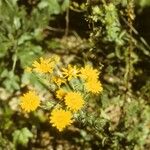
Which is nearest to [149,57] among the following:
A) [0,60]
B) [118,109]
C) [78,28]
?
[118,109]

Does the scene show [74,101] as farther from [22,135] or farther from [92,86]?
[22,135]

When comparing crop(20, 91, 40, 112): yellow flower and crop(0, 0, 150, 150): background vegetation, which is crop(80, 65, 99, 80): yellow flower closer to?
crop(20, 91, 40, 112): yellow flower

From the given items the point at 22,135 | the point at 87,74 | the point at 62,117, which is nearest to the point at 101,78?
the point at 22,135

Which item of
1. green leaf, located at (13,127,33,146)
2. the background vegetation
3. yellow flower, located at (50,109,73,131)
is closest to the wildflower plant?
yellow flower, located at (50,109,73,131)

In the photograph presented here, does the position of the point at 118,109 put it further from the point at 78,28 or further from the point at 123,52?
the point at 78,28

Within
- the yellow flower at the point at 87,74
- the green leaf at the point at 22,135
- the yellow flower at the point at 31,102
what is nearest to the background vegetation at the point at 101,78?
the green leaf at the point at 22,135

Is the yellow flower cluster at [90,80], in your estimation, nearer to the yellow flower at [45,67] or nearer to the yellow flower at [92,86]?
the yellow flower at [92,86]
